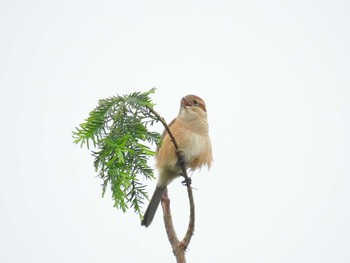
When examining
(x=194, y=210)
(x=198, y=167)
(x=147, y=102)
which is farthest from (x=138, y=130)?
(x=198, y=167)

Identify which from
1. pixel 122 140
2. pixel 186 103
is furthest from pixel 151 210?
pixel 122 140

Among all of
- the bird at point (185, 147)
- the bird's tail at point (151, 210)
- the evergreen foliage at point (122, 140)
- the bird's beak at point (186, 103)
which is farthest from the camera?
the bird's beak at point (186, 103)

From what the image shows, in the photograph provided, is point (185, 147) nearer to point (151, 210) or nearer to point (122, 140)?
point (151, 210)

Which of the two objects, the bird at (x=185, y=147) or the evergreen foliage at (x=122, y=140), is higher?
the bird at (x=185, y=147)

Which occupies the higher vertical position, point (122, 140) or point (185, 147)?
point (185, 147)

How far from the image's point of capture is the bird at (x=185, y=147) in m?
5.36

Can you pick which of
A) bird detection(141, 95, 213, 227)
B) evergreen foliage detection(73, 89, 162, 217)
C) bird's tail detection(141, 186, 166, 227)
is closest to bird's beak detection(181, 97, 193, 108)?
bird detection(141, 95, 213, 227)

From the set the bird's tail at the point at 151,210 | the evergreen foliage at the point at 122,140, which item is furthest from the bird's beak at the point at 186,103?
the evergreen foliage at the point at 122,140

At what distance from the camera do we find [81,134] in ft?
8.33

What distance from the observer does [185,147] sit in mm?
5449

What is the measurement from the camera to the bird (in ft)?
17.6

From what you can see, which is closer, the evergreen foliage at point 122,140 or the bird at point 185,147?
the evergreen foliage at point 122,140

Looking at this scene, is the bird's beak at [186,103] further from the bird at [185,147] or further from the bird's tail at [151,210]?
the bird's tail at [151,210]

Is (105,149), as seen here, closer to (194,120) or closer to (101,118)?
(101,118)
